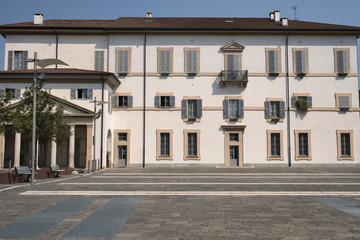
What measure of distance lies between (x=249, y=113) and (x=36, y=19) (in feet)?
69.7

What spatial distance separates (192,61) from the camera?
99.0ft

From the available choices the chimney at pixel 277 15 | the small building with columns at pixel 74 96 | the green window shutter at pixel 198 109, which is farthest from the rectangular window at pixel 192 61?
the chimney at pixel 277 15

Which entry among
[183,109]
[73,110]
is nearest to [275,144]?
[183,109]

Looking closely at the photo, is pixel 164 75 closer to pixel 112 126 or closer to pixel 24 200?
pixel 112 126

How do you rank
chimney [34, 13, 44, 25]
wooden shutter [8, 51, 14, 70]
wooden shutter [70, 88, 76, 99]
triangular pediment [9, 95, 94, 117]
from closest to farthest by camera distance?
triangular pediment [9, 95, 94, 117] → wooden shutter [70, 88, 76, 99] → wooden shutter [8, 51, 14, 70] → chimney [34, 13, 44, 25]

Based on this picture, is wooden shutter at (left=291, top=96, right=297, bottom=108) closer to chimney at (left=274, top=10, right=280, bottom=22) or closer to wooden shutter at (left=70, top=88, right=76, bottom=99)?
chimney at (left=274, top=10, right=280, bottom=22)

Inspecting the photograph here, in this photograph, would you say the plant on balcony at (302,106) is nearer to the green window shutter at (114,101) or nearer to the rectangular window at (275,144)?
the rectangular window at (275,144)

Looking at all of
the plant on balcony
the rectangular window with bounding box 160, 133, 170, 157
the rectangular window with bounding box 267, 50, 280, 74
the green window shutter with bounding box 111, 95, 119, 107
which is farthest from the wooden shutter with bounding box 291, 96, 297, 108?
the green window shutter with bounding box 111, 95, 119, 107

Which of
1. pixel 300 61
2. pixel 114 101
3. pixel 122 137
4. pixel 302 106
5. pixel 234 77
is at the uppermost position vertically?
pixel 300 61

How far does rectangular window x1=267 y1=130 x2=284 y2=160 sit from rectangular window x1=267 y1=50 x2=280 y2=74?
17.6 ft

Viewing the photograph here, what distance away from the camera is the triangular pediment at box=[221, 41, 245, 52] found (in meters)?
30.2

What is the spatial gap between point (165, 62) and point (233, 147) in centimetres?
955

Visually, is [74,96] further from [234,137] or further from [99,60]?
[234,137]

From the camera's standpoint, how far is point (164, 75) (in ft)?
98.9
